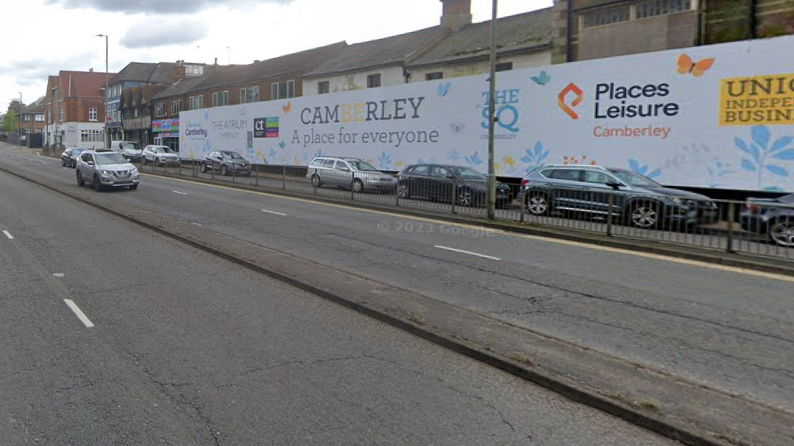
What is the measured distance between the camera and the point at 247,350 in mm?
5434

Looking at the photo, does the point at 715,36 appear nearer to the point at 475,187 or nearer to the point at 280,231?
the point at 475,187

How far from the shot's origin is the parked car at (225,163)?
34781mm

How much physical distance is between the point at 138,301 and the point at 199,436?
3.92m

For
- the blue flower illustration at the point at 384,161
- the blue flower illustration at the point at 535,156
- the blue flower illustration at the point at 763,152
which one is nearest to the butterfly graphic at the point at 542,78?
the blue flower illustration at the point at 535,156

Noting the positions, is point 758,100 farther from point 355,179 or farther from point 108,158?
point 108,158

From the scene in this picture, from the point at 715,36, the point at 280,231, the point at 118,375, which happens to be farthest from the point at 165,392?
the point at 715,36

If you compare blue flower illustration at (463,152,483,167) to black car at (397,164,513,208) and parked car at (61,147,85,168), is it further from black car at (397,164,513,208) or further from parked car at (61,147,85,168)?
parked car at (61,147,85,168)

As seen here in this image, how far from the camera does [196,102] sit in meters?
56.7

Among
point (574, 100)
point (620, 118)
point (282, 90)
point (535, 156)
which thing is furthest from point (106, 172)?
point (282, 90)

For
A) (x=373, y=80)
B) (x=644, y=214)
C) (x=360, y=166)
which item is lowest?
(x=644, y=214)

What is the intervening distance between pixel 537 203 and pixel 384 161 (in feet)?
43.2

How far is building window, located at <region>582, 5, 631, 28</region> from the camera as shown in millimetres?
21250

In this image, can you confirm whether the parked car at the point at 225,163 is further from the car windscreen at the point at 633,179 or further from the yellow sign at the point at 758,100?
the yellow sign at the point at 758,100

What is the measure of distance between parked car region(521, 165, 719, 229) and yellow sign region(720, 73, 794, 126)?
2.89 metres
